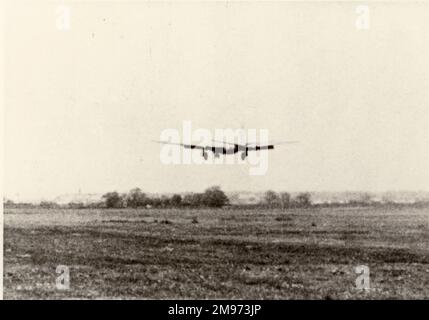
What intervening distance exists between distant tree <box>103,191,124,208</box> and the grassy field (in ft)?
2.70

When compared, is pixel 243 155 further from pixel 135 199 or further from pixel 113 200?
pixel 135 199

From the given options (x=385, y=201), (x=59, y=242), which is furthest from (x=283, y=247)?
(x=59, y=242)

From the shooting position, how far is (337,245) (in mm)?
18922

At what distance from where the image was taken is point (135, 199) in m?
24.3

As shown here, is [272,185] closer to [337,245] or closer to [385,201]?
[337,245]

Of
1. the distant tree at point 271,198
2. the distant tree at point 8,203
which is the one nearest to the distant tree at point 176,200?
the distant tree at point 271,198

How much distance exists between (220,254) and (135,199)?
7.16 metres

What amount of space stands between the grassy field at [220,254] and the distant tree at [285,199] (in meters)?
0.63

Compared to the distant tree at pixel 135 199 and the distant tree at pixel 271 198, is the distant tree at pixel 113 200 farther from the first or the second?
the distant tree at pixel 271 198

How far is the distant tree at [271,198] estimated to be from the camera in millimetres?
20144

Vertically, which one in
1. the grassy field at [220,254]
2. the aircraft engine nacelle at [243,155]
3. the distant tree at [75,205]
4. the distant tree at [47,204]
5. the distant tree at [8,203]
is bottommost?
the grassy field at [220,254]

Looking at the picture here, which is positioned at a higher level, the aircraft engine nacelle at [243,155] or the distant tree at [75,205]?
the aircraft engine nacelle at [243,155]

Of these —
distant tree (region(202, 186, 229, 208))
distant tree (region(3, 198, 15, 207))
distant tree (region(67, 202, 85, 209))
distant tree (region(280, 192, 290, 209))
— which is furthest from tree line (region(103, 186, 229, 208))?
distant tree (region(3, 198, 15, 207))
